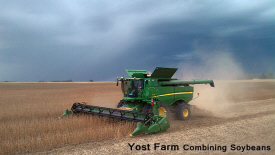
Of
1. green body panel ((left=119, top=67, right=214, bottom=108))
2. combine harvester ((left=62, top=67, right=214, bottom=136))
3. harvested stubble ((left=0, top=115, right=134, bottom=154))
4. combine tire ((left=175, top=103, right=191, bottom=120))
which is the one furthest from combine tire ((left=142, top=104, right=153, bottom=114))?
combine tire ((left=175, top=103, right=191, bottom=120))

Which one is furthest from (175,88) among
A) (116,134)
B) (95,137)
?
(95,137)

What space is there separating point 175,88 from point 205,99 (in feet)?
22.1

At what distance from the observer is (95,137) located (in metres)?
7.36

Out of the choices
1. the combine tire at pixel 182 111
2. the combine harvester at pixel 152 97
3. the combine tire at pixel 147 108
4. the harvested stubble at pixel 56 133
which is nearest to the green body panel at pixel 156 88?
the combine harvester at pixel 152 97

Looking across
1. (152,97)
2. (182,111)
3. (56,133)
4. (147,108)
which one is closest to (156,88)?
(152,97)

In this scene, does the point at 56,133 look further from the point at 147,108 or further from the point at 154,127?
the point at 147,108

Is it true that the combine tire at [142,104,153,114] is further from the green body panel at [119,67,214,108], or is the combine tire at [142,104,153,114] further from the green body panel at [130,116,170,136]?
the green body panel at [130,116,170,136]

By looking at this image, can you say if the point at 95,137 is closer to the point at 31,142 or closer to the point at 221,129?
the point at 31,142

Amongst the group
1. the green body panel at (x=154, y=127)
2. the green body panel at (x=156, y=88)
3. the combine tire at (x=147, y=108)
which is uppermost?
the green body panel at (x=156, y=88)

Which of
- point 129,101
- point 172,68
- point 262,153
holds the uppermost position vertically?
point 172,68

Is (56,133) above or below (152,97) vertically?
below

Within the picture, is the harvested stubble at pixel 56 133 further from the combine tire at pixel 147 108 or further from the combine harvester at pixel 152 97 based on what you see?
the combine tire at pixel 147 108

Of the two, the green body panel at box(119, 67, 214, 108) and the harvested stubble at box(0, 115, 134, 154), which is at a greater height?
the green body panel at box(119, 67, 214, 108)

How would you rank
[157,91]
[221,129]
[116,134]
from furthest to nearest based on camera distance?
1. [157,91]
2. [221,129]
3. [116,134]
